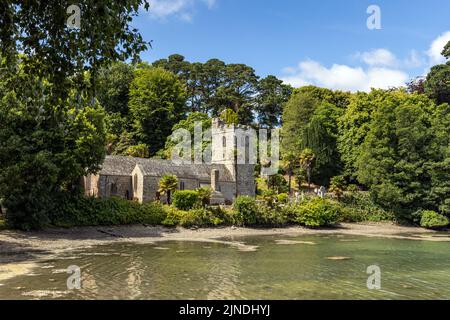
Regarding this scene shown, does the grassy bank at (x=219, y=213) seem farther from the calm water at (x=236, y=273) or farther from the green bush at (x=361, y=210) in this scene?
the calm water at (x=236, y=273)

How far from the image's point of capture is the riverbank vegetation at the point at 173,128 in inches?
369

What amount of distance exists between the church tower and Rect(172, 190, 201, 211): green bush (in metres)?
12.7

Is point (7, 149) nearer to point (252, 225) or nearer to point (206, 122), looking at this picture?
point (252, 225)

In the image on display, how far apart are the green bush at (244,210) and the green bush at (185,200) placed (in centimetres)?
442

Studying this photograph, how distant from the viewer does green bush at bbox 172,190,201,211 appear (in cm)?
4378

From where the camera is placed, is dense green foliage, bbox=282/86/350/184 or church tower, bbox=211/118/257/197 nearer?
church tower, bbox=211/118/257/197

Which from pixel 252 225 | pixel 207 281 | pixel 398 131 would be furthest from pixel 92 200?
pixel 398 131

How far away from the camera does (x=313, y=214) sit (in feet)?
156

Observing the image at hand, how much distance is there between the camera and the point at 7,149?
30.5 m

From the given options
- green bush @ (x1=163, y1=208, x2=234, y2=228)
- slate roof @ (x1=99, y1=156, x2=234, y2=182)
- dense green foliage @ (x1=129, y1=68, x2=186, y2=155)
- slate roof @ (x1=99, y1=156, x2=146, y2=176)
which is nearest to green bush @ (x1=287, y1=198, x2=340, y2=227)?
green bush @ (x1=163, y1=208, x2=234, y2=228)

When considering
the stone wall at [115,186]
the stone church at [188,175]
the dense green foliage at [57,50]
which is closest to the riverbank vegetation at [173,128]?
the dense green foliage at [57,50]

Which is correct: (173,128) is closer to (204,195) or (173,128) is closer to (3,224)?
(204,195)

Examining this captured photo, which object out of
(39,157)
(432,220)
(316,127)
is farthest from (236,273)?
(316,127)

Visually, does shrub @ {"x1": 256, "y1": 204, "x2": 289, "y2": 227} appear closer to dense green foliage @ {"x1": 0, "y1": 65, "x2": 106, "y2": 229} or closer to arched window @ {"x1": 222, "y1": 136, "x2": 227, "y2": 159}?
arched window @ {"x1": 222, "y1": 136, "x2": 227, "y2": 159}
